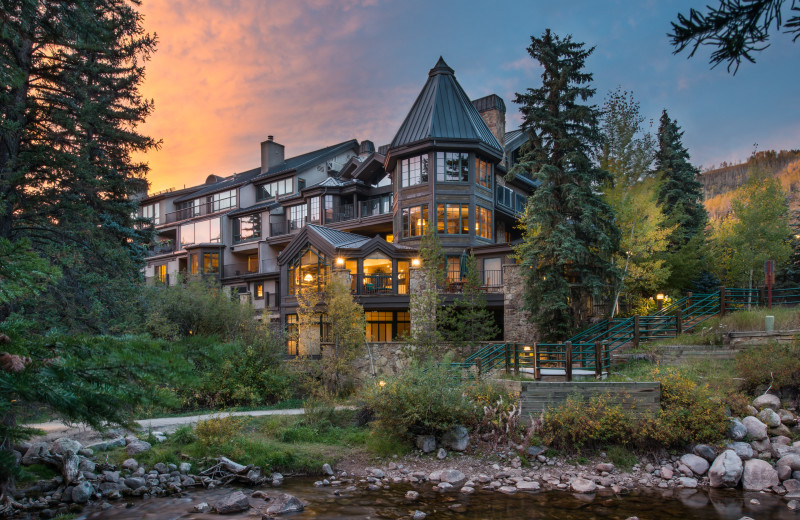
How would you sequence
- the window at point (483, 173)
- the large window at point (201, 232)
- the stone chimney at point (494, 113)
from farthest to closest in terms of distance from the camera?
the large window at point (201, 232)
the stone chimney at point (494, 113)
the window at point (483, 173)

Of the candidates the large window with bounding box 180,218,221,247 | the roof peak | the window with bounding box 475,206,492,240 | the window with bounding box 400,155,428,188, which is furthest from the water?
the large window with bounding box 180,218,221,247

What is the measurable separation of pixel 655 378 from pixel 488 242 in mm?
18877

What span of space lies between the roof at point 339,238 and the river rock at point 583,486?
1992 cm

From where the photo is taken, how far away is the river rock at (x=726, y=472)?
504 inches

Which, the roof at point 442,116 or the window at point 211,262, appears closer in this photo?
the roof at point 442,116

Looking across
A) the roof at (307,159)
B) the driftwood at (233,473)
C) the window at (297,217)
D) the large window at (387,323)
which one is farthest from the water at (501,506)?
the roof at (307,159)

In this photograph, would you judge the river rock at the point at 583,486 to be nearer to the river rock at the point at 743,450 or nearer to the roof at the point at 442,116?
the river rock at the point at 743,450

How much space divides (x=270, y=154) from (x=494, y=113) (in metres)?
22.2

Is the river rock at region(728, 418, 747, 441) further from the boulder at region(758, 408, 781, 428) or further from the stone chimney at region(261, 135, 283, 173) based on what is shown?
the stone chimney at region(261, 135, 283, 173)

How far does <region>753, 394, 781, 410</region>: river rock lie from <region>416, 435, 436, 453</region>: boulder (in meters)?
9.23

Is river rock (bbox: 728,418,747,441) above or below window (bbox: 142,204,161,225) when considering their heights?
below

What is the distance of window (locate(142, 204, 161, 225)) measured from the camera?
5353cm

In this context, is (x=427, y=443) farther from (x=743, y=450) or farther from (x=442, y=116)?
(x=442, y=116)

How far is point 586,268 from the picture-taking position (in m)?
22.3
